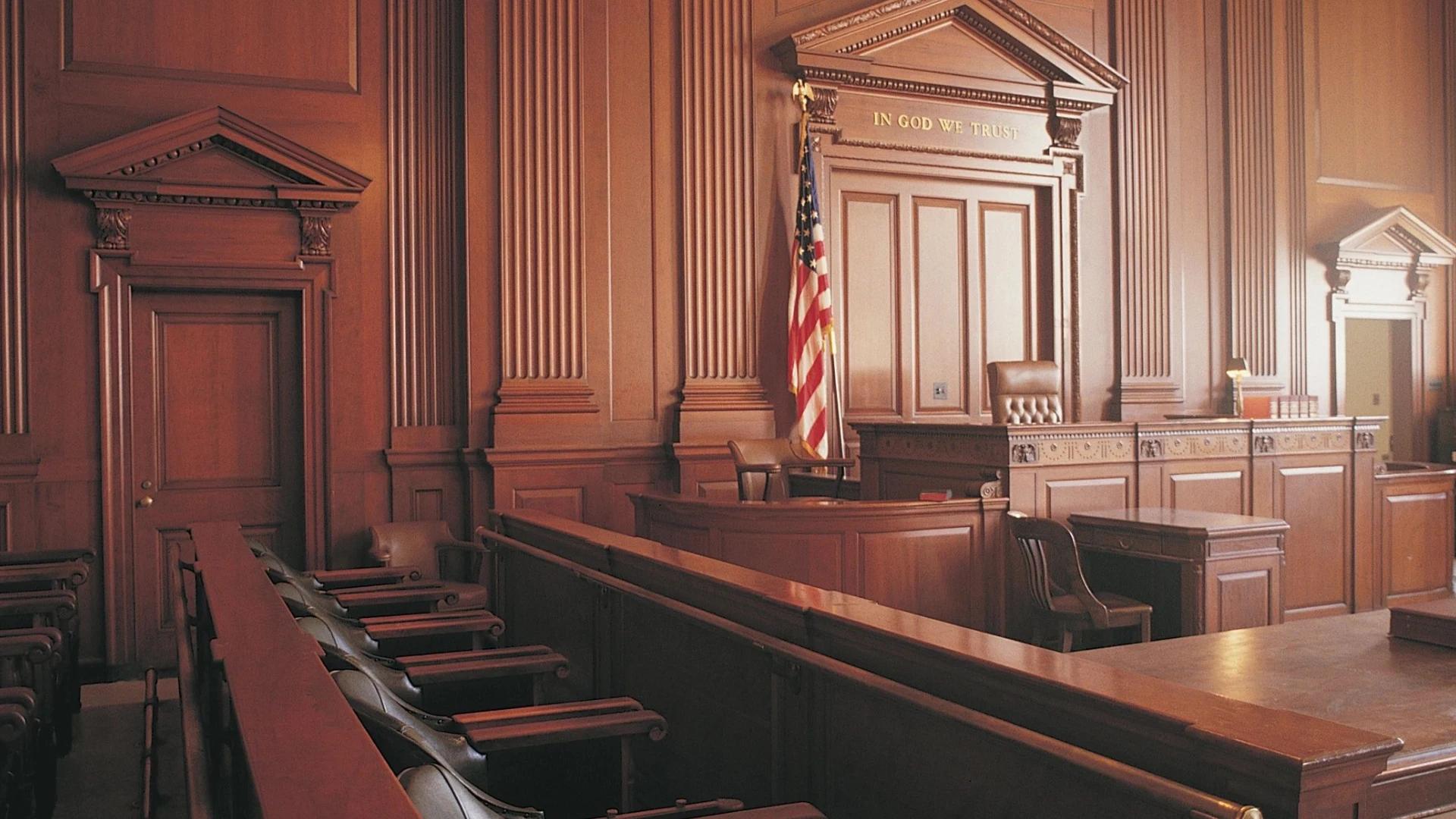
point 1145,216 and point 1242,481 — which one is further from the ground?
point 1145,216

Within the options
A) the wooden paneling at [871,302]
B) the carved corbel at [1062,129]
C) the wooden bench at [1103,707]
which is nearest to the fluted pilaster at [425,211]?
the wooden paneling at [871,302]

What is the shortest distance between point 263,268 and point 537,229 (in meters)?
1.61

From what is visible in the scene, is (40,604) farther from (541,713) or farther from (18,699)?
(541,713)

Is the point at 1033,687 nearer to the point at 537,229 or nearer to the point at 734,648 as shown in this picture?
the point at 734,648

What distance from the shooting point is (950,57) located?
8398mm

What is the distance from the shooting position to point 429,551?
649cm

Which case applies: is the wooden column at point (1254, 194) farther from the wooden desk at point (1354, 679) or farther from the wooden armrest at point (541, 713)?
the wooden armrest at point (541, 713)

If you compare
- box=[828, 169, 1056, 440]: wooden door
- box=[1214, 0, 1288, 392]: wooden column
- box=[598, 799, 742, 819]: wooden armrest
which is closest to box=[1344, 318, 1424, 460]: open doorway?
box=[1214, 0, 1288, 392]: wooden column

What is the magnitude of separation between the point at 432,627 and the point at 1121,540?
3.64m

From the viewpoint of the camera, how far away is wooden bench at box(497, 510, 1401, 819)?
4.93 feet

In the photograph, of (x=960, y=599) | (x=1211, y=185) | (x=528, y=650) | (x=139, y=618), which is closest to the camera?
(x=528, y=650)

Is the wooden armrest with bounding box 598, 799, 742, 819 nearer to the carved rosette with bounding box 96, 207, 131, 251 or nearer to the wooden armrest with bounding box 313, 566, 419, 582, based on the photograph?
the wooden armrest with bounding box 313, 566, 419, 582

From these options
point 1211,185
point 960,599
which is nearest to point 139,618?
point 960,599

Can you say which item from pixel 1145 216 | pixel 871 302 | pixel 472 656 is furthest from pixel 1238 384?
pixel 472 656
